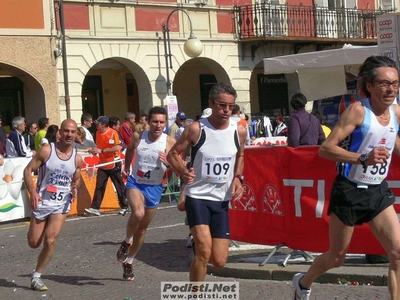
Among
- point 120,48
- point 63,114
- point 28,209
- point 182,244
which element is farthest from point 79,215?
point 120,48

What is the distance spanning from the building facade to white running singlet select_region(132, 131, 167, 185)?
597 inches

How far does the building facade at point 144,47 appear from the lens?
84.3ft

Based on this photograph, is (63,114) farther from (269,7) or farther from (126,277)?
(126,277)

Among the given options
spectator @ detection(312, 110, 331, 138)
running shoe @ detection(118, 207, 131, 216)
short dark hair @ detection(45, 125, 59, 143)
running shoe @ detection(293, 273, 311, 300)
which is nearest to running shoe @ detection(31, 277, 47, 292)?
running shoe @ detection(293, 273, 311, 300)

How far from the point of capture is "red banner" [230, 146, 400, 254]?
382 inches

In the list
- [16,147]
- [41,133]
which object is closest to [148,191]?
[16,147]

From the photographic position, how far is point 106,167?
59.4 feet

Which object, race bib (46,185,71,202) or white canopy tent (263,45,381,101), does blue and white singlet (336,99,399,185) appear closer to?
race bib (46,185,71,202)

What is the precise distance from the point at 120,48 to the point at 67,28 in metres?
2.02

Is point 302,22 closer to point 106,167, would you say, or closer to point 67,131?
point 106,167

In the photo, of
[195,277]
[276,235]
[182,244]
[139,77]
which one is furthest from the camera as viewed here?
[139,77]

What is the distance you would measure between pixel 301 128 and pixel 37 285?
4910 millimetres

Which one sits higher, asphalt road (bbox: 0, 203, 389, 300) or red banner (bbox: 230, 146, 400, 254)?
red banner (bbox: 230, 146, 400, 254)

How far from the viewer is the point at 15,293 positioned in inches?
377
